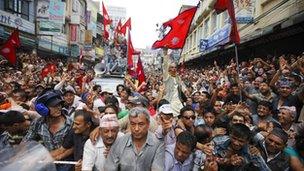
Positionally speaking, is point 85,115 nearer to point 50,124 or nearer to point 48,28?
point 50,124

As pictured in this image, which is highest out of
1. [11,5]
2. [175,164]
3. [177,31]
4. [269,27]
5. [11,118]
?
[11,5]

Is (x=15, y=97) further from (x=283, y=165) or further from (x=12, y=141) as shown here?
(x=283, y=165)

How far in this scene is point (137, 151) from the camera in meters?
3.69

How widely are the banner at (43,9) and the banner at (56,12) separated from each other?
0.86 feet

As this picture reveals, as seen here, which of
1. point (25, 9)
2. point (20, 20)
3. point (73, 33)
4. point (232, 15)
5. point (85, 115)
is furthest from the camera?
point (73, 33)

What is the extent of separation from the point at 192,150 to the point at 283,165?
907mm

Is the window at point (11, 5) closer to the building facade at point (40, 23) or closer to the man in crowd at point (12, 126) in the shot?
the building facade at point (40, 23)

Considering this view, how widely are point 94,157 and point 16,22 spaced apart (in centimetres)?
2279

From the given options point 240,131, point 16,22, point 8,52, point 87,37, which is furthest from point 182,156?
point 87,37

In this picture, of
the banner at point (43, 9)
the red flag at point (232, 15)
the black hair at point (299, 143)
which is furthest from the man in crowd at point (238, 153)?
the banner at point (43, 9)

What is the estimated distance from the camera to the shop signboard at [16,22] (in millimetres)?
22734

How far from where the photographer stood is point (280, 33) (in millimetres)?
12625

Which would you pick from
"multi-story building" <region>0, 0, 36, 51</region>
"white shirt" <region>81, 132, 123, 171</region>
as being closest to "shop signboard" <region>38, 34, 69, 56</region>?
"multi-story building" <region>0, 0, 36, 51</region>

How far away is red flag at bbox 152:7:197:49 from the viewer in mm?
9078
